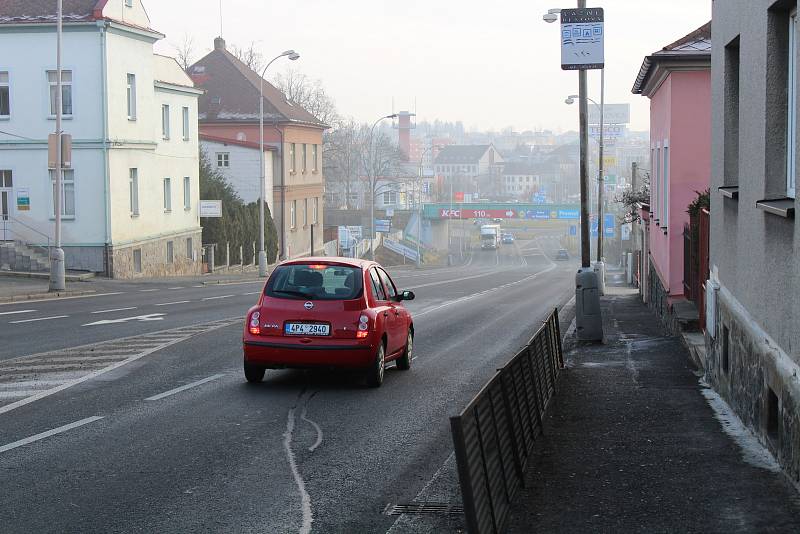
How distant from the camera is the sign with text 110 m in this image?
19859 millimetres

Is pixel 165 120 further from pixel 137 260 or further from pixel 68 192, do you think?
pixel 68 192

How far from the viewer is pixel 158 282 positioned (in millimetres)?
40375

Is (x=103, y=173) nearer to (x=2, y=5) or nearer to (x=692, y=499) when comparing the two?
(x=2, y=5)

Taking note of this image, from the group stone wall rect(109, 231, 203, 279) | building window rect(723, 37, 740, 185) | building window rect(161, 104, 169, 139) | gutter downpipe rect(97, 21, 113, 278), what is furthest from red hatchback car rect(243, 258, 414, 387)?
building window rect(161, 104, 169, 139)

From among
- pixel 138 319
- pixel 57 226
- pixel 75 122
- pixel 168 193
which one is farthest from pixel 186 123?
pixel 138 319

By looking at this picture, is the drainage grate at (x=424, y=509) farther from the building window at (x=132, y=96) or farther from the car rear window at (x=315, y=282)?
the building window at (x=132, y=96)

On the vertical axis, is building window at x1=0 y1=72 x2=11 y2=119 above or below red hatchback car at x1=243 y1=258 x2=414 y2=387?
above

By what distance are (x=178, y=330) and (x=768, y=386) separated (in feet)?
43.8

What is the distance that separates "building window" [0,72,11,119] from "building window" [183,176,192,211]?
1219 centimetres

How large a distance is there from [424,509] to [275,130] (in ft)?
213

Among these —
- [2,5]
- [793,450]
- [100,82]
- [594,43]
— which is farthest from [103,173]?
[793,450]

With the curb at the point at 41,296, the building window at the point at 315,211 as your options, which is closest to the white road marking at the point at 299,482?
the curb at the point at 41,296

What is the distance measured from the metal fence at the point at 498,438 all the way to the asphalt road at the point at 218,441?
528 mm

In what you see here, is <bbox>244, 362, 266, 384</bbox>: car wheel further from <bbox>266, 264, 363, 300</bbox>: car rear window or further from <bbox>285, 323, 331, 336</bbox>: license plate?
<bbox>266, 264, 363, 300</bbox>: car rear window
